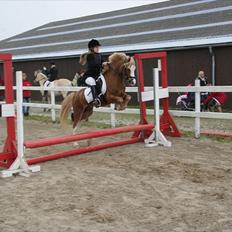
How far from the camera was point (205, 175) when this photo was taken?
6691 mm

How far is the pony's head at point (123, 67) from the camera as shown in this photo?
889cm

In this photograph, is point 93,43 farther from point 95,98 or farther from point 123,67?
point 95,98

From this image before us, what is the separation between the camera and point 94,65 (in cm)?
902

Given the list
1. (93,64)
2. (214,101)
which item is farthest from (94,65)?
(214,101)

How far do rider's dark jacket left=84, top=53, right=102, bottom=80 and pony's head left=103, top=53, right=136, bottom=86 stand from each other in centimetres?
14

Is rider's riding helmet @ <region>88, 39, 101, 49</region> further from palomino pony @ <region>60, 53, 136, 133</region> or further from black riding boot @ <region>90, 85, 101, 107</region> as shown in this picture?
black riding boot @ <region>90, 85, 101, 107</region>

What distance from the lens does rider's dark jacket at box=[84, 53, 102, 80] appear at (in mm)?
8930

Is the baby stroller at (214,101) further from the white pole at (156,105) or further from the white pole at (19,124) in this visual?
the white pole at (19,124)

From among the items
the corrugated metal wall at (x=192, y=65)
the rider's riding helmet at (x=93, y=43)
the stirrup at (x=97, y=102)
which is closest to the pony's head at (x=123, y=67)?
the rider's riding helmet at (x=93, y=43)

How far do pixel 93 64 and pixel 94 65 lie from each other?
0.03m

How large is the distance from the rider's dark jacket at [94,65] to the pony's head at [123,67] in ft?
0.47

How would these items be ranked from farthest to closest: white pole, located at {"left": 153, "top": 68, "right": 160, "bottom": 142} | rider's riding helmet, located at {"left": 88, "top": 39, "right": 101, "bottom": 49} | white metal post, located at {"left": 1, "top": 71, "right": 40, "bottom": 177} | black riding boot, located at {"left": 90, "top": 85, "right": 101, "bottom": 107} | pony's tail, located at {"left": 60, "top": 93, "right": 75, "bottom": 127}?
1. pony's tail, located at {"left": 60, "top": 93, "right": 75, "bottom": 127}
2. white pole, located at {"left": 153, "top": 68, "right": 160, "bottom": 142}
3. black riding boot, located at {"left": 90, "top": 85, "right": 101, "bottom": 107}
4. rider's riding helmet, located at {"left": 88, "top": 39, "right": 101, "bottom": 49}
5. white metal post, located at {"left": 1, "top": 71, "right": 40, "bottom": 177}

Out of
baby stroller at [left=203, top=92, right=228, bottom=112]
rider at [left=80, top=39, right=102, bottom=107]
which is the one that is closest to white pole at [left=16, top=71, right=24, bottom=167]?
rider at [left=80, top=39, right=102, bottom=107]

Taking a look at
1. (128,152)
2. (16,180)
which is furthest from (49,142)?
(128,152)
